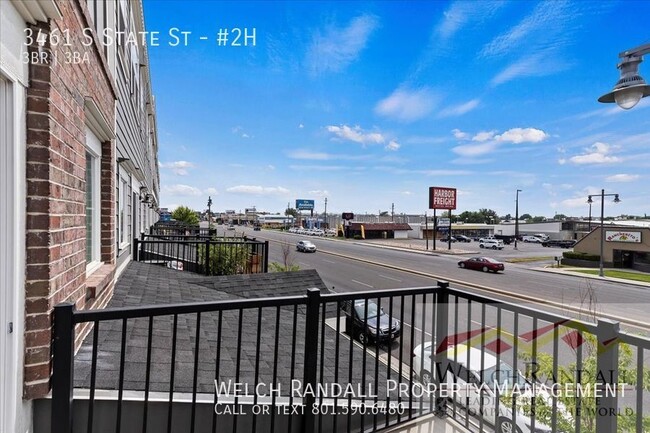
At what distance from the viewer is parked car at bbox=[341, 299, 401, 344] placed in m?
2.11

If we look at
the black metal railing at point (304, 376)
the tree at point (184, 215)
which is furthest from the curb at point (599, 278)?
the tree at point (184, 215)

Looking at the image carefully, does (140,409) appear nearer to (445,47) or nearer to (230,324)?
(230,324)

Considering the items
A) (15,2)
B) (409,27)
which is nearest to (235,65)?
(409,27)

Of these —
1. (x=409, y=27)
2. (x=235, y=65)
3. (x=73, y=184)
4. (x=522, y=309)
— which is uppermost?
(x=409, y=27)

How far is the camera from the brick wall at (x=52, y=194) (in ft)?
5.69

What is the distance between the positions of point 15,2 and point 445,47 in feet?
36.6

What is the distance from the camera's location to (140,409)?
6.62ft

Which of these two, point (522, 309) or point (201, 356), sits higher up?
point (522, 309)

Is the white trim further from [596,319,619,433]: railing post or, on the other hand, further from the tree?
the tree

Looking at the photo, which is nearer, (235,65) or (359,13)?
(359,13)

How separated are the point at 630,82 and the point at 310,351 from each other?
4.35 metres

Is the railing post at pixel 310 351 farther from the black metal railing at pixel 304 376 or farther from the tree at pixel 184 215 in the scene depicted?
the tree at pixel 184 215

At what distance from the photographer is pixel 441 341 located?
2543 millimetres

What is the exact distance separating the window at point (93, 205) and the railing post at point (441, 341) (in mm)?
3507
